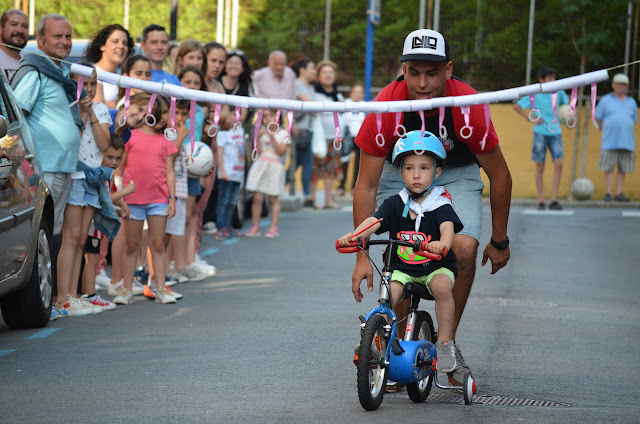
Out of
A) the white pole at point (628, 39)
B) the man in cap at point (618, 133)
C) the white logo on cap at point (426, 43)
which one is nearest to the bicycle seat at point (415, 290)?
the white logo on cap at point (426, 43)

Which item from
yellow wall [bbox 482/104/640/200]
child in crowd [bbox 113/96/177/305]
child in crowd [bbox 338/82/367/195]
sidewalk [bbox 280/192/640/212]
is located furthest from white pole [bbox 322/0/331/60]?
child in crowd [bbox 113/96/177/305]

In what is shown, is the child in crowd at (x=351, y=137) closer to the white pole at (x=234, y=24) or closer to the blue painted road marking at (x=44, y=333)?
the white pole at (x=234, y=24)

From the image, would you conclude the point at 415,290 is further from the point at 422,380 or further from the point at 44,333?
the point at 44,333

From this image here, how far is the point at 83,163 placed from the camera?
9.27 meters

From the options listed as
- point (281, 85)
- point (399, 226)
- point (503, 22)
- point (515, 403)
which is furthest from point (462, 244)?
point (503, 22)

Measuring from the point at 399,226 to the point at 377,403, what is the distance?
93cm

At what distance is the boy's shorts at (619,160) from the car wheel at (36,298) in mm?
14868

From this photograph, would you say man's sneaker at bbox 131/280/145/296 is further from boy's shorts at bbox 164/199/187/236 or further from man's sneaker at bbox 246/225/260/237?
man's sneaker at bbox 246/225/260/237

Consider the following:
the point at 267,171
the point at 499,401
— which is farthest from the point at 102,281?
the point at 499,401

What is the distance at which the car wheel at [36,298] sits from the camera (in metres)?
8.25

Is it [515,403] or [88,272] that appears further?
[88,272]

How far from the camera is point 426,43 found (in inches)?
249

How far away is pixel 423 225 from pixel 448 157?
0.62 m

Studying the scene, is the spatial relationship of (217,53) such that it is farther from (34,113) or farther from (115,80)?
(115,80)
